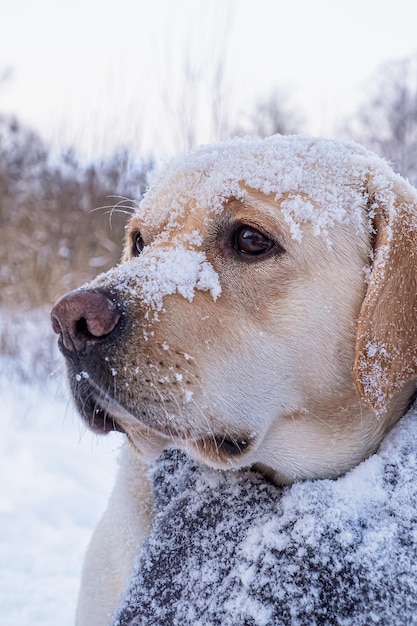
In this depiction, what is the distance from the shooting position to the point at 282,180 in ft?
6.86

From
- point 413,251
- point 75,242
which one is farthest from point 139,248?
point 75,242

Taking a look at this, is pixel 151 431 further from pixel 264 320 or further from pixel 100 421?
pixel 264 320

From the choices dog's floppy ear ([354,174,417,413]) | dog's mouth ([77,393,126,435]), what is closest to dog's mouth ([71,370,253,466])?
dog's mouth ([77,393,126,435])

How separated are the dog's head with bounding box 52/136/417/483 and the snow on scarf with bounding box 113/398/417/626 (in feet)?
0.55

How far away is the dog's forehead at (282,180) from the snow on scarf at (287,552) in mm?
780

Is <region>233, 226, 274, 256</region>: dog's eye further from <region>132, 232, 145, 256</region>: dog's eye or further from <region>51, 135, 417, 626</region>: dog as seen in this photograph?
<region>132, 232, 145, 256</region>: dog's eye

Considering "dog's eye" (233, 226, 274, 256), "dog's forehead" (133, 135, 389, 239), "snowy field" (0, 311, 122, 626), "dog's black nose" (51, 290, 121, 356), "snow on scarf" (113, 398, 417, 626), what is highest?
"dog's forehead" (133, 135, 389, 239)

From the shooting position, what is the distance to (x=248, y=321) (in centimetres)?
203

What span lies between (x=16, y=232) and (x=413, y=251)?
777 centimetres

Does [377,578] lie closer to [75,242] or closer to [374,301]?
[374,301]

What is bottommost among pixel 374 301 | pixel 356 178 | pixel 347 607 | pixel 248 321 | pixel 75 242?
pixel 75 242

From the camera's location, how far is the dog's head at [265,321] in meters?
1.91

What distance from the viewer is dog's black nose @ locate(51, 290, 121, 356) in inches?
71.7

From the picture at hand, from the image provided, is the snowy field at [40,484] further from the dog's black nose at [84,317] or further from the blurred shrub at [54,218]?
the blurred shrub at [54,218]
